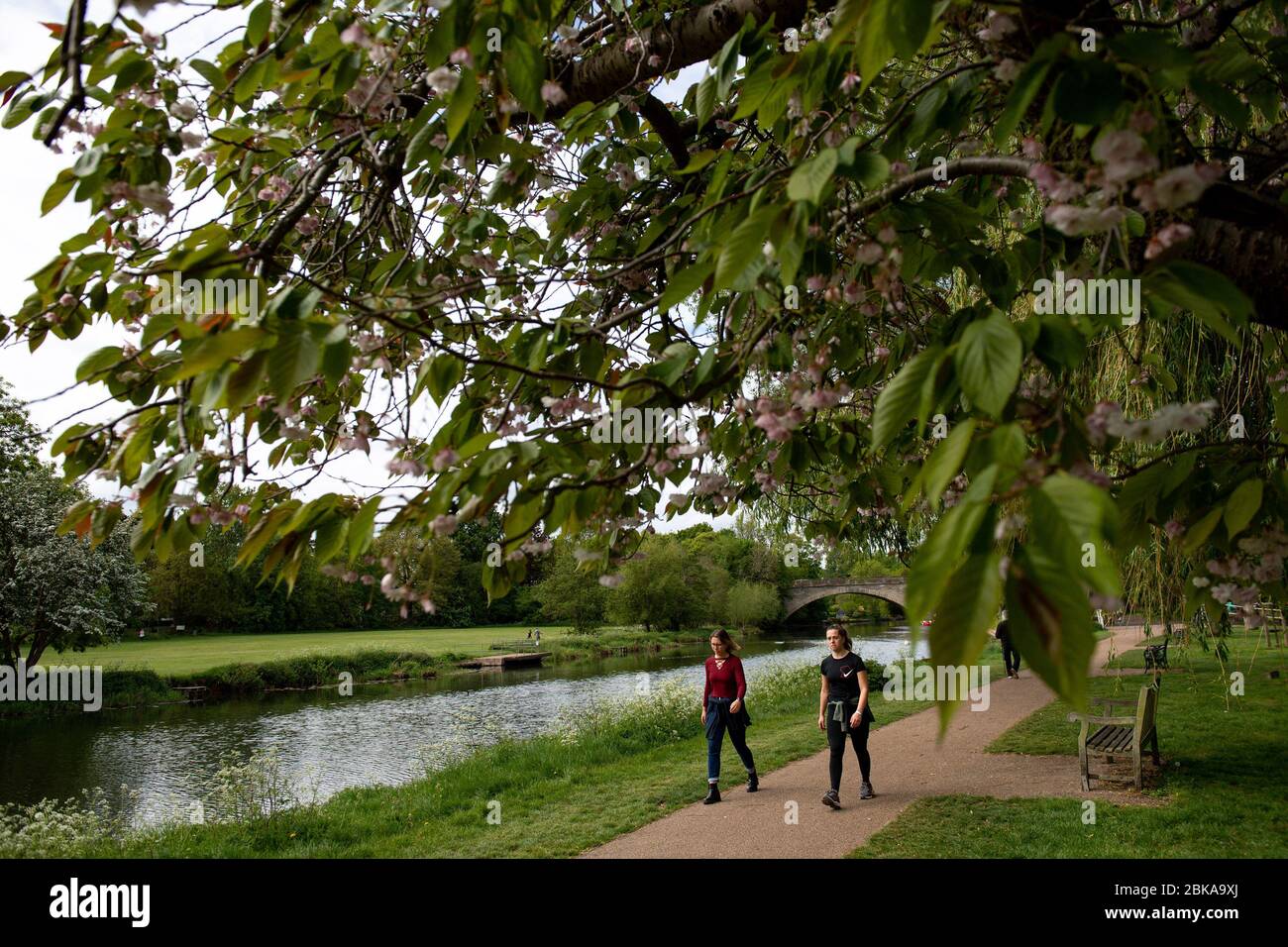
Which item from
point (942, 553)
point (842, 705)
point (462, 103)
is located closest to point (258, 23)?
point (462, 103)

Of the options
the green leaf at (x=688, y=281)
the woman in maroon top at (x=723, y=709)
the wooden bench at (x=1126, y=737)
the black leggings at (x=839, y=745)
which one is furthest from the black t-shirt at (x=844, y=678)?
the green leaf at (x=688, y=281)

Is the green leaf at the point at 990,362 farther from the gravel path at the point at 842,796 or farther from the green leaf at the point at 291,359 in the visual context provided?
the gravel path at the point at 842,796

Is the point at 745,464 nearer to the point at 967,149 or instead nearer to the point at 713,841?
the point at 967,149

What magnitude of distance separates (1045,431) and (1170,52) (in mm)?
506

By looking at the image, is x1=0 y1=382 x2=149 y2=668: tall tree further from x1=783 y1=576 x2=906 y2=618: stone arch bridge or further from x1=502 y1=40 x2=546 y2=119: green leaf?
x1=783 y1=576 x2=906 y2=618: stone arch bridge

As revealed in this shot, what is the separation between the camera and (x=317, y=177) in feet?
5.99

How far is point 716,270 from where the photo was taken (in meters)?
1.15

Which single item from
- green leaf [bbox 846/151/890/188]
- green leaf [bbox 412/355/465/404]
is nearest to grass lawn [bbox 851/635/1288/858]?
green leaf [bbox 412/355/465/404]

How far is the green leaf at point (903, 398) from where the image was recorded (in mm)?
1026

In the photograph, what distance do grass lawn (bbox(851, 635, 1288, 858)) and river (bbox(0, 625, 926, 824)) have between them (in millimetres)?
6548

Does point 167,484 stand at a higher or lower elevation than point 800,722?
higher

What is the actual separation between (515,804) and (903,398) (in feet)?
22.1

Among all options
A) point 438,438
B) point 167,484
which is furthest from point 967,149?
point 167,484

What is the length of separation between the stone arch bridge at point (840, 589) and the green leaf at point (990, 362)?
97.3 ft
